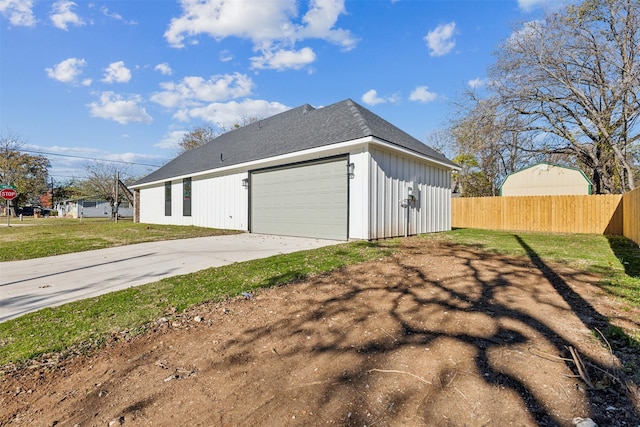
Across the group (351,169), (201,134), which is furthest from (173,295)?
(201,134)

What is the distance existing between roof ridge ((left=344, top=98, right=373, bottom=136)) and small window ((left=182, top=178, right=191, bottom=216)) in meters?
9.34

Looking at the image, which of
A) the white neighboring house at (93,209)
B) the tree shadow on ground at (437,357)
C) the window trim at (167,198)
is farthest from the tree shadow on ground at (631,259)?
the white neighboring house at (93,209)

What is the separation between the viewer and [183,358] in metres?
2.32

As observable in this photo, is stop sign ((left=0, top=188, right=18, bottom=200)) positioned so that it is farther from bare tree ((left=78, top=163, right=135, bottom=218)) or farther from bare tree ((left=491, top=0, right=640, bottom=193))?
bare tree ((left=491, top=0, right=640, bottom=193))

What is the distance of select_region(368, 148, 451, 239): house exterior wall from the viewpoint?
8.29m

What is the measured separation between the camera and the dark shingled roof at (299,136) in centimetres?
897

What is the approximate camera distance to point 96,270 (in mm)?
5238

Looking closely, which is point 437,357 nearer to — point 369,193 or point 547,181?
point 369,193

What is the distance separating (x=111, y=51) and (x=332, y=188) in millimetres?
9548

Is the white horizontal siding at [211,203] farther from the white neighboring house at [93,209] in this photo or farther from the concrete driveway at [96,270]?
the white neighboring house at [93,209]

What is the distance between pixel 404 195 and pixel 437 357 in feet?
25.3

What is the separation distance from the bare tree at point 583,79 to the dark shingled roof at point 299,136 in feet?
20.0

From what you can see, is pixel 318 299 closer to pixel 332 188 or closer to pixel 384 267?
pixel 384 267

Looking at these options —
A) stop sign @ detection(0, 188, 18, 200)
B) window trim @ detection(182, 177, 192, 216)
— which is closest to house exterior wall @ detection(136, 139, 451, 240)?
window trim @ detection(182, 177, 192, 216)
